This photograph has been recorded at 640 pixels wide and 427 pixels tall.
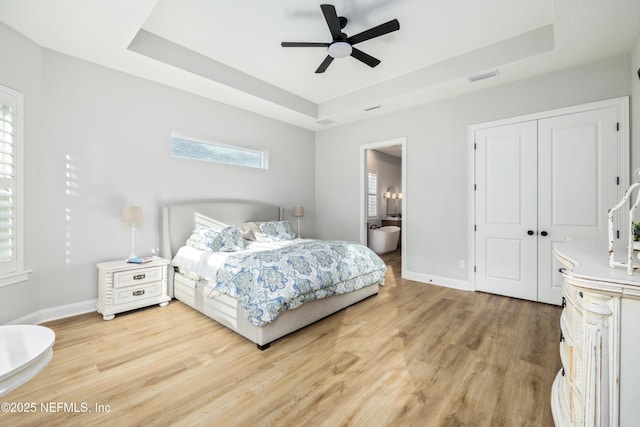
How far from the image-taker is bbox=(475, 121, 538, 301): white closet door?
358cm

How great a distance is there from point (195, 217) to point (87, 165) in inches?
52.6

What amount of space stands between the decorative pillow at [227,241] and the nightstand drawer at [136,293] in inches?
30.8

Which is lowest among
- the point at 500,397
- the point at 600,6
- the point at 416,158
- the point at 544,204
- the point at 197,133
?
the point at 500,397

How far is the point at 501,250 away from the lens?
12.5ft

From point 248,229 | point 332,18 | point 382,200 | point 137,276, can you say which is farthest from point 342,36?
point 382,200

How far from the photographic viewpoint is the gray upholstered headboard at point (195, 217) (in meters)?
3.71

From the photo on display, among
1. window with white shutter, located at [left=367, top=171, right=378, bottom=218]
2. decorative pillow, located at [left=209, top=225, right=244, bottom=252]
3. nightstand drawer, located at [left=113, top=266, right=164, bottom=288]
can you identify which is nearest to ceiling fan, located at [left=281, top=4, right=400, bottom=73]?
decorative pillow, located at [left=209, top=225, right=244, bottom=252]

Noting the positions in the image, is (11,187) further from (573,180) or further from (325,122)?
(573,180)

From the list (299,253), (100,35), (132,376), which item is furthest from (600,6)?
(132,376)

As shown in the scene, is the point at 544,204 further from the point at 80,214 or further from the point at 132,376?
the point at 80,214

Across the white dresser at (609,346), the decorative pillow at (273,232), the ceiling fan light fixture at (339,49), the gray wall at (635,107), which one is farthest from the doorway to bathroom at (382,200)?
the white dresser at (609,346)

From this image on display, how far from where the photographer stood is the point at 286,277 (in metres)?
2.55

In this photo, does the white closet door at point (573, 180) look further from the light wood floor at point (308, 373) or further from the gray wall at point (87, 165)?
the gray wall at point (87, 165)

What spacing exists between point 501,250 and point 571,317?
8.68 feet
